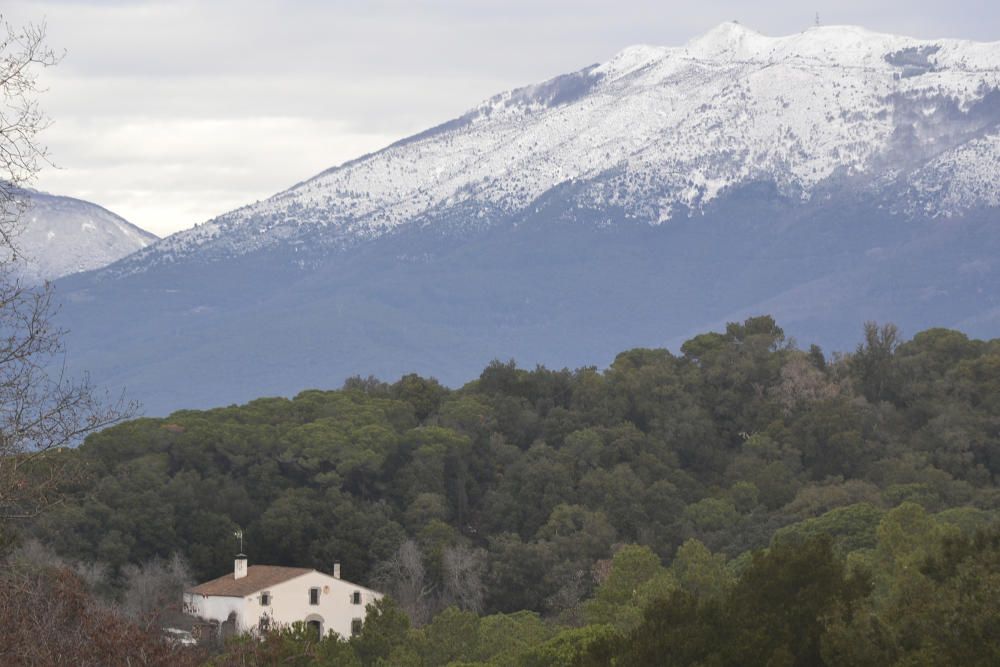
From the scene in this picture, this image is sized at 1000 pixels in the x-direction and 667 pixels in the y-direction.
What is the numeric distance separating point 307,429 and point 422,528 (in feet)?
27.5

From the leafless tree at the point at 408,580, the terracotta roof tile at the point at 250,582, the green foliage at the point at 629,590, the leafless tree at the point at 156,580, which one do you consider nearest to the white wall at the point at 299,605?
the terracotta roof tile at the point at 250,582

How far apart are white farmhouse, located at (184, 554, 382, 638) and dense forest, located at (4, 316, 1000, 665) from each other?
2012 mm

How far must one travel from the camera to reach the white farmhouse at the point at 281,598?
209ft

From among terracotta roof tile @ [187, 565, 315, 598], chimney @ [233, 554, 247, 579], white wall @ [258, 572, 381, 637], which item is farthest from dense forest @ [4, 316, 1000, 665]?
chimney @ [233, 554, 247, 579]

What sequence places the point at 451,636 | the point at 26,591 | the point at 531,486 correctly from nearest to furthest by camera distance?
the point at 26,591 < the point at 451,636 < the point at 531,486

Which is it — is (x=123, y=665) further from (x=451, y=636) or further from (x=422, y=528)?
(x=422, y=528)

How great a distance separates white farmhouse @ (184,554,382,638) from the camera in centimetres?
6366

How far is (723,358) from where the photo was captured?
299 ft

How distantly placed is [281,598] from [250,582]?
155 cm

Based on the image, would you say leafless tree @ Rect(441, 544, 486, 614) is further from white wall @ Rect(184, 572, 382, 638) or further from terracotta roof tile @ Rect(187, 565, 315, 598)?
terracotta roof tile @ Rect(187, 565, 315, 598)

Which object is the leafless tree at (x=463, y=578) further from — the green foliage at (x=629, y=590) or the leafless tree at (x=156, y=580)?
the green foliage at (x=629, y=590)

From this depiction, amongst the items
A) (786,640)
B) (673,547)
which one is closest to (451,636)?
(786,640)

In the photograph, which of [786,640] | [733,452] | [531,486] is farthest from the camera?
Result: [733,452]

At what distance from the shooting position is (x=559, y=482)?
77.0 m
